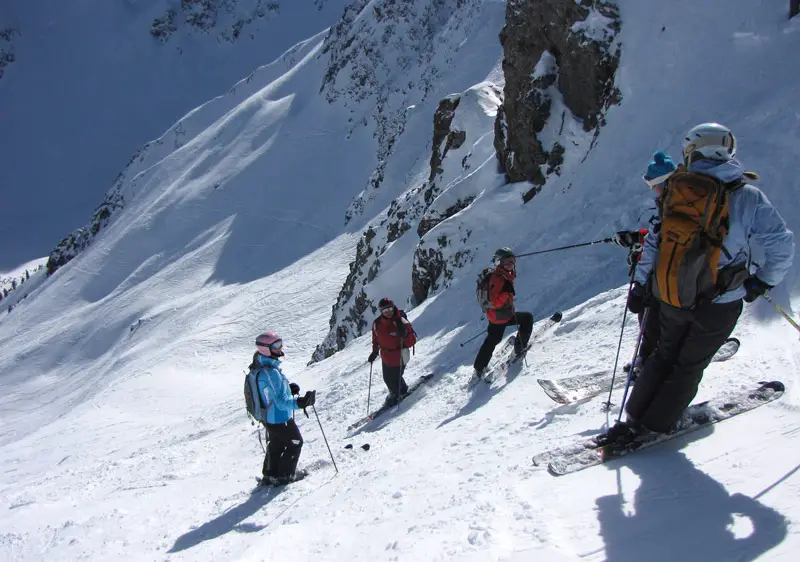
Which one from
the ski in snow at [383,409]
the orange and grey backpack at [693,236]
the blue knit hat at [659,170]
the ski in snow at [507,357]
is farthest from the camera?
the ski in snow at [383,409]

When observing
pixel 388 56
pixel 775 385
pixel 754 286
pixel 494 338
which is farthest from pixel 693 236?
pixel 388 56

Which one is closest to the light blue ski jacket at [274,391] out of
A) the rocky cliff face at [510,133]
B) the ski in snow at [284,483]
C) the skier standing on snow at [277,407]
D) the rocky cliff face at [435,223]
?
the skier standing on snow at [277,407]

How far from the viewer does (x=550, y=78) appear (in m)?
17.2

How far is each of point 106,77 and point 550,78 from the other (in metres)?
166

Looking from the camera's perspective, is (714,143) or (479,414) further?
(479,414)

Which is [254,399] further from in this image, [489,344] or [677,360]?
[677,360]

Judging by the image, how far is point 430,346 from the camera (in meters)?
13.8

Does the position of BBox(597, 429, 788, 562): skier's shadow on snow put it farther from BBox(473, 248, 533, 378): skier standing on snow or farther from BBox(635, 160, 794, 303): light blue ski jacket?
BBox(473, 248, 533, 378): skier standing on snow

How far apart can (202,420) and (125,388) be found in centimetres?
1305

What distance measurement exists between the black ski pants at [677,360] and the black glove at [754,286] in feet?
0.32

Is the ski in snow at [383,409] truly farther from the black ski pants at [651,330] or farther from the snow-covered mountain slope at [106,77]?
the snow-covered mountain slope at [106,77]

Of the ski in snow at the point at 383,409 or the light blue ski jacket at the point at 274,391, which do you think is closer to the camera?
the light blue ski jacket at the point at 274,391

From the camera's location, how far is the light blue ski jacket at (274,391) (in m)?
7.46

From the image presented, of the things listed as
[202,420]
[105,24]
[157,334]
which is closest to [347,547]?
[202,420]
